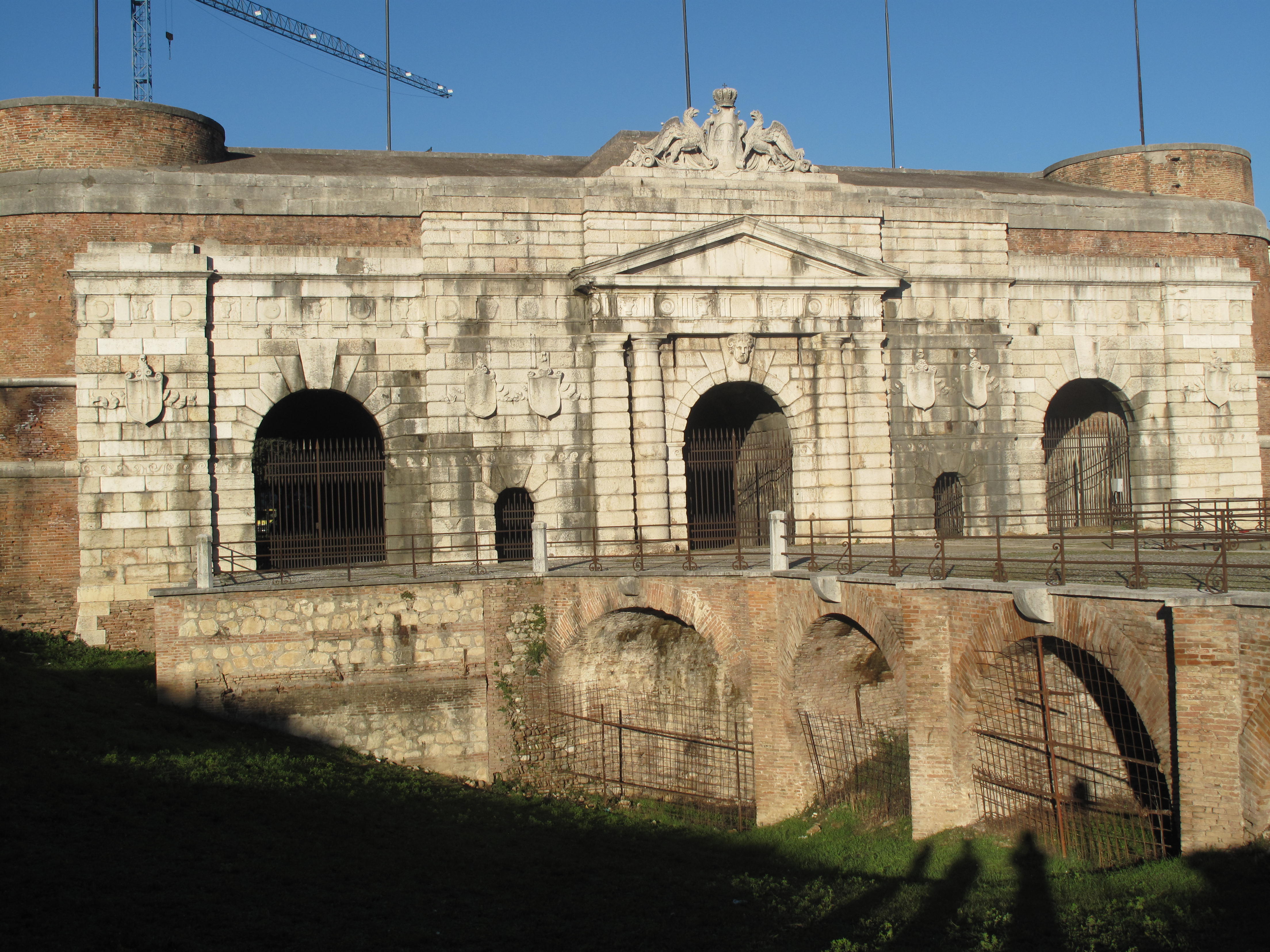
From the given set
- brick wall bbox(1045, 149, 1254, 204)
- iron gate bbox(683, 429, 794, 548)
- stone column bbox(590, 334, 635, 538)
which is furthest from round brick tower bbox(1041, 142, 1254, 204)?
stone column bbox(590, 334, 635, 538)

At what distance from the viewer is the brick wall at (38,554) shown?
18219 millimetres

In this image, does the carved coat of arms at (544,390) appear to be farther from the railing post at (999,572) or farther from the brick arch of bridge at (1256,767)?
the brick arch of bridge at (1256,767)

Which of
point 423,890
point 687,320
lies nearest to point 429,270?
point 687,320

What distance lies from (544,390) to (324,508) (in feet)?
21.9

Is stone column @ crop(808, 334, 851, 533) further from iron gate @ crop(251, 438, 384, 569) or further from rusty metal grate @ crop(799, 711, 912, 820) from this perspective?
iron gate @ crop(251, 438, 384, 569)

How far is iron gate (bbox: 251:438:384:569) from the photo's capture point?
59.9 feet

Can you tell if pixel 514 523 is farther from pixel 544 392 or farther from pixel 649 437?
pixel 649 437

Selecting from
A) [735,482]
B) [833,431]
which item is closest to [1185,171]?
[833,431]

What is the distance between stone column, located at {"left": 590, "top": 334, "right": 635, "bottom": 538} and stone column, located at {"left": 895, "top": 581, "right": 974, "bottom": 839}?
733cm

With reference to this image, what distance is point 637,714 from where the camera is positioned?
55.2 ft

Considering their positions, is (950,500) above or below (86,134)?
below

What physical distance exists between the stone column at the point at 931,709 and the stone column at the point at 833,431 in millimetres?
7409

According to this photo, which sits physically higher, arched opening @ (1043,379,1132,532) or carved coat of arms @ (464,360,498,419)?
carved coat of arms @ (464,360,498,419)

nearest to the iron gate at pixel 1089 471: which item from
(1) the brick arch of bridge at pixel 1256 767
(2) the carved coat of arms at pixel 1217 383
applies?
(2) the carved coat of arms at pixel 1217 383
